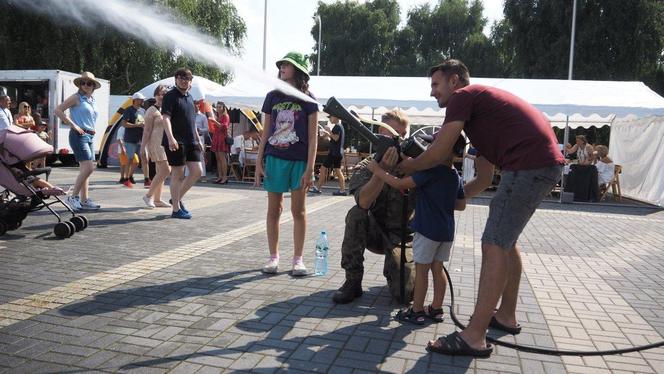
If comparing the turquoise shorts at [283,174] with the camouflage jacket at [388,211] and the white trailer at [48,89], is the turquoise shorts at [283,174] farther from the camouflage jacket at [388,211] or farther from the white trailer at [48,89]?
the white trailer at [48,89]

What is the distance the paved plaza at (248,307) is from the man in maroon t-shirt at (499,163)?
249 mm

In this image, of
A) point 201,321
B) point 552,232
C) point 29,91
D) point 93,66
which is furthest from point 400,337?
point 93,66

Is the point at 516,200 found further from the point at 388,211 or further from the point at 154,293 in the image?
the point at 154,293

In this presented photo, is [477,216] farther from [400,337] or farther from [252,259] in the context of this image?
[400,337]

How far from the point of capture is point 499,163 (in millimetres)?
3283

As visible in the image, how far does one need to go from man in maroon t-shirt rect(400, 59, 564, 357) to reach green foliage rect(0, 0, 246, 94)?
20921 millimetres

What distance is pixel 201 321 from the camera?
143 inches

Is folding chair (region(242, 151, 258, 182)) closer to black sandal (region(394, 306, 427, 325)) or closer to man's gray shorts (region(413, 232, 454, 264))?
black sandal (region(394, 306, 427, 325))

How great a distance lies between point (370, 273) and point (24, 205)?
3.91 m

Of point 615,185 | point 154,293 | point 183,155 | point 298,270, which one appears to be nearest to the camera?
point 154,293

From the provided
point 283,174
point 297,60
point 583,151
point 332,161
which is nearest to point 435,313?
point 283,174

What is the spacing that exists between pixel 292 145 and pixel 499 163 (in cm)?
203

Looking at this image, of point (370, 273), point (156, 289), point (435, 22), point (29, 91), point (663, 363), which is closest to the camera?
point (663, 363)

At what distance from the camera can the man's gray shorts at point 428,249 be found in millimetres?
3662
